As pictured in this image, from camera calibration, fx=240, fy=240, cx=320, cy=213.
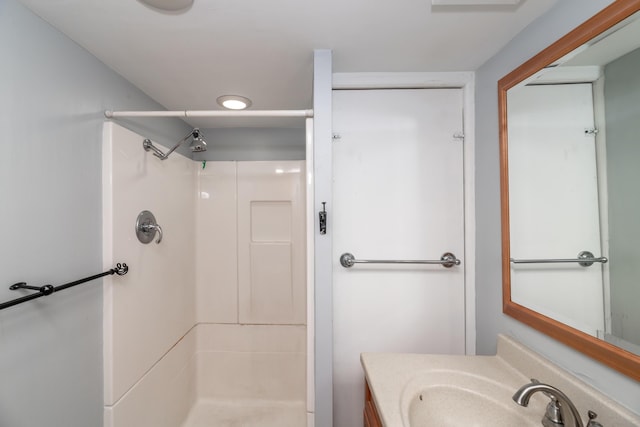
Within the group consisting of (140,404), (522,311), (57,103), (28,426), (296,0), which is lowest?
(140,404)

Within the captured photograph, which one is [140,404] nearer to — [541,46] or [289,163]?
[289,163]

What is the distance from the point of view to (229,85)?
4.45ft

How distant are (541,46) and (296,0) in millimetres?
907

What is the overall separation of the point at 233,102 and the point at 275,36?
2.29 ft

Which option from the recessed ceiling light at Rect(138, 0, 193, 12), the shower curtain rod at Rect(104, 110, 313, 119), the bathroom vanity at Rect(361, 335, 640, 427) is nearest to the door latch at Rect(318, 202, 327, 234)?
the shower curtain rod at Rect(104, 110, 313, 119)

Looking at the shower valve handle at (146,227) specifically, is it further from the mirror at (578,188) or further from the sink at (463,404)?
the mirror at (578,188)

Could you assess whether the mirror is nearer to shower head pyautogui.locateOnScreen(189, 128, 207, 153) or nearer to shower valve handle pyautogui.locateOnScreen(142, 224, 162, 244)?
shower head pyautogui.locateOnScreen(189, 128, 207, 153)

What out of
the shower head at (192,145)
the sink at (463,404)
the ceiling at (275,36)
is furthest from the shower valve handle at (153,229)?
the sink at (463,404)

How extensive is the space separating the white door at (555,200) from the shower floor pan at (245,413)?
1.77 meters

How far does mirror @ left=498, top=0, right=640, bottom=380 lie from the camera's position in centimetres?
65

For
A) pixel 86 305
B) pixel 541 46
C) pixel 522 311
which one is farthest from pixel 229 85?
pixel 522 311

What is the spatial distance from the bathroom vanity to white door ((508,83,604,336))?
0.19m

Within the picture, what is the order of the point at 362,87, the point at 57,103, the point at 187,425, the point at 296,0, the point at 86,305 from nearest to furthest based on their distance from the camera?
the point at 296,0, the point at 57,103, the point at 86,305, the point at 362,87, the point at 187,425

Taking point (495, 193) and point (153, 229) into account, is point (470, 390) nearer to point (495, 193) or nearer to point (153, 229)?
point (495, 193)
